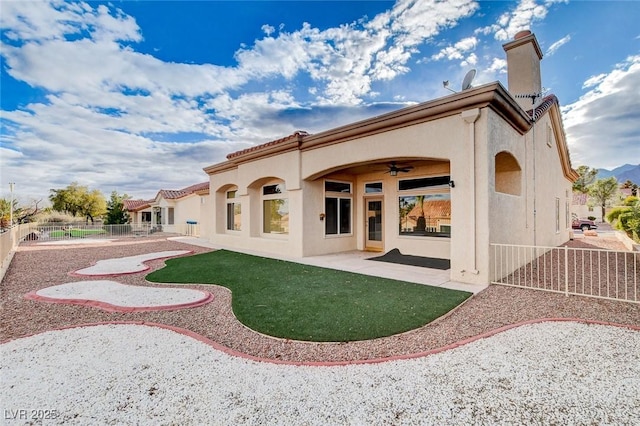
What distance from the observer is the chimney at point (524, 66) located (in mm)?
11461

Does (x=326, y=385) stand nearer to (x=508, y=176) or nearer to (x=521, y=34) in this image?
(x=508, y=176)

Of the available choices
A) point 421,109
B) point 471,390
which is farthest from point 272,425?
point 421,109

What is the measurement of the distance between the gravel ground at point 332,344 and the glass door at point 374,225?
6.52 metres

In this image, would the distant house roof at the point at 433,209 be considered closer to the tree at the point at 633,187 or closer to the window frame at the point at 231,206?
the window frame at the point at 231,206

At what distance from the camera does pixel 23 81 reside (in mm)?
11625

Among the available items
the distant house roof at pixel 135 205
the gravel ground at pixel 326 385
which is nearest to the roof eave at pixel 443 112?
the gravel ground at pixel 326 385

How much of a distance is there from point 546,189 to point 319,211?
1049cm

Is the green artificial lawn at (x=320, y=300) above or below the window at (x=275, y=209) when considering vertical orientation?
below

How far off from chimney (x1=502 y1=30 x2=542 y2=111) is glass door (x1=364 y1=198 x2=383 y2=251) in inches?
282

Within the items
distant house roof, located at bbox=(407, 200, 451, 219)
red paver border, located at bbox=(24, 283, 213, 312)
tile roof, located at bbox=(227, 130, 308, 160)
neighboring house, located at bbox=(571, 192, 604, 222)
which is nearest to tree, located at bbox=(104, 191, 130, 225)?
tile roof, located at bbox=(227, 130, 308, 160)

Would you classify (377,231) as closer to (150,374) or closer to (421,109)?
(421,109)

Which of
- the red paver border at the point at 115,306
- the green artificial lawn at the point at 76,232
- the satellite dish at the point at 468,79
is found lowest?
the red paver border at the point at 115,306

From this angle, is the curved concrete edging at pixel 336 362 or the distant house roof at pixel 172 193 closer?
the curved concrete edging at pixel 336 362

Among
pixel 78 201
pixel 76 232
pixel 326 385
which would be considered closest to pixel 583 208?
pixel 326 385
